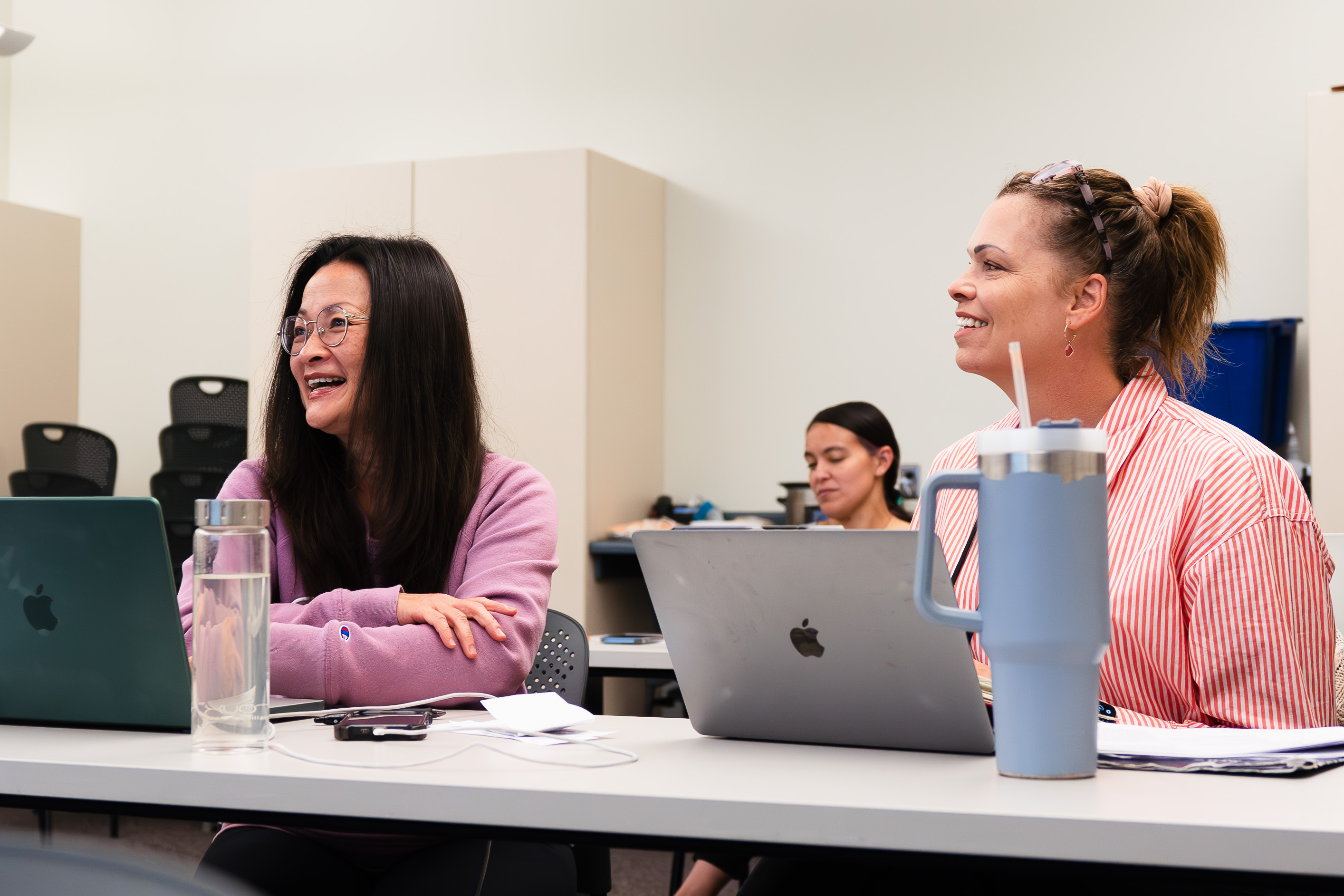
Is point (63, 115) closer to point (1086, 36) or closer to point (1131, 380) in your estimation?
point (1086, 36)

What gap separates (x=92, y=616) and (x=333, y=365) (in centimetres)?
62

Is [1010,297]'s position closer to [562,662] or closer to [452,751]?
[562,662]

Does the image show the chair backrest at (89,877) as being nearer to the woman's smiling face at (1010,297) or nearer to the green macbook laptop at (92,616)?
the green macbook laptop at (92,616)

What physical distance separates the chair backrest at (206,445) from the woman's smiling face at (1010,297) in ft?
12.0

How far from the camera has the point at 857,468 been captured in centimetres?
374

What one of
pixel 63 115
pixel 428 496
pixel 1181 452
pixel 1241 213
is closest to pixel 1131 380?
pixel 1181 452

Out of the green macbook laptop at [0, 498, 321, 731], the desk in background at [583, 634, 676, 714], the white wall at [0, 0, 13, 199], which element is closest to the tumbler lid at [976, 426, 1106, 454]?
the green macbook laptop at [0, 498, 321, 731]

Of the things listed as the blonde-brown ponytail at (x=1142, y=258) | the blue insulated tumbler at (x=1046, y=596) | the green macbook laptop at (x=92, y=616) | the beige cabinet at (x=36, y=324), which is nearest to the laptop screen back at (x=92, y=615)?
the green macbook laptop at (x=92, y=616)

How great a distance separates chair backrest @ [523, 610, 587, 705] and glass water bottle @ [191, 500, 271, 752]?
736mm

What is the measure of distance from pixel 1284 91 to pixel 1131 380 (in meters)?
2.99

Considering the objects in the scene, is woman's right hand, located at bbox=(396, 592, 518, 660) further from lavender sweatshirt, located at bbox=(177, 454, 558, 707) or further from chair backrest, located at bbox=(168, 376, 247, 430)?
chair backrest, located at bbox=(168, 376, 247, 430)

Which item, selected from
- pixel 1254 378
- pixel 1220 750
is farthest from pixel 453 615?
pixel 1254 378

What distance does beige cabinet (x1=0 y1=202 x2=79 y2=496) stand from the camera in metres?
5.25

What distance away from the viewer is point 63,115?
5605 mm
